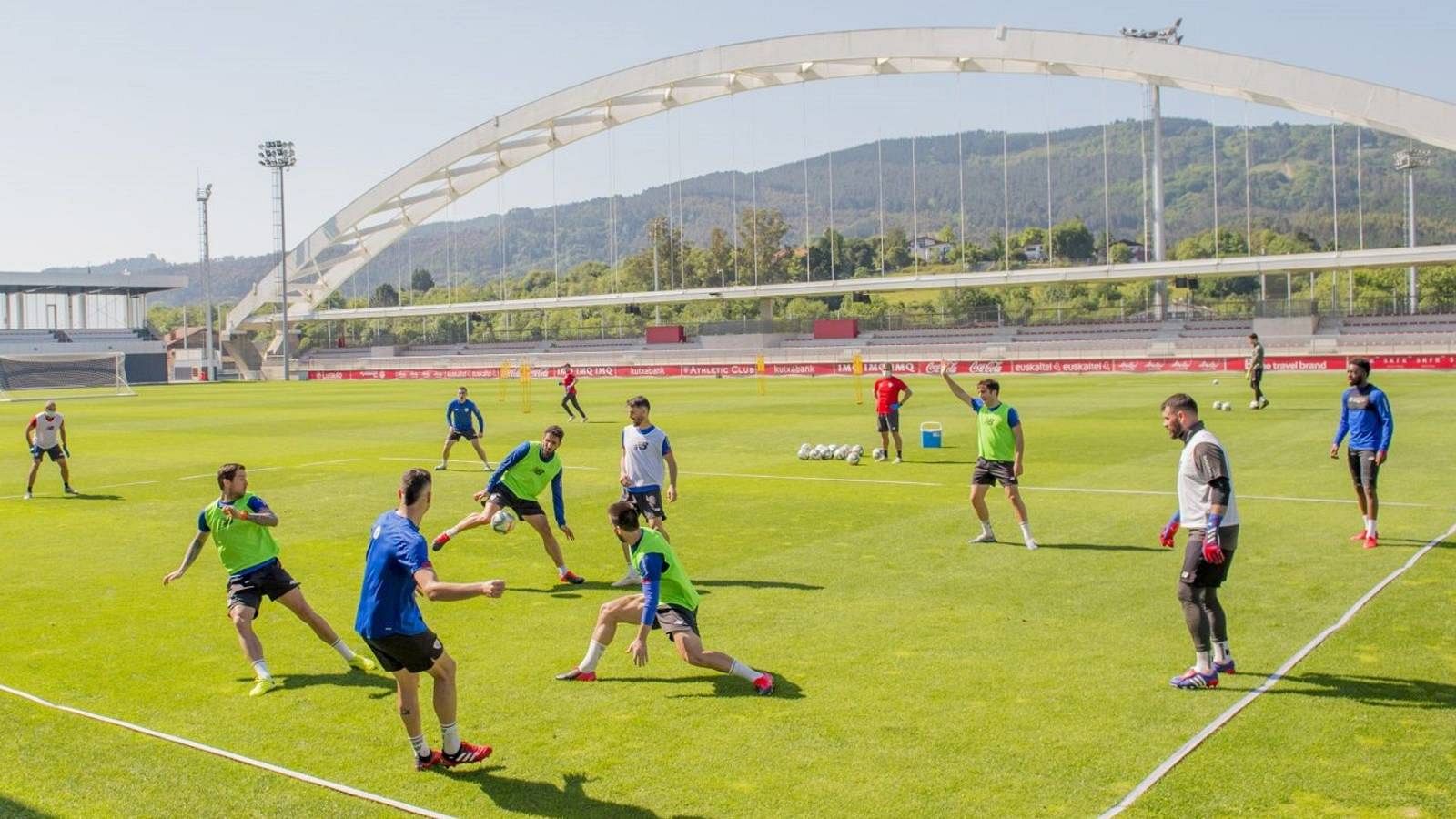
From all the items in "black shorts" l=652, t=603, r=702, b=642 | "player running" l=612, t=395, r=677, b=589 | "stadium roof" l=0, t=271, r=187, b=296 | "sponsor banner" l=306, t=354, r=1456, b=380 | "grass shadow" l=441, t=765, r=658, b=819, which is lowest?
"grass shadow" l=441, t=765, r=658, b=819

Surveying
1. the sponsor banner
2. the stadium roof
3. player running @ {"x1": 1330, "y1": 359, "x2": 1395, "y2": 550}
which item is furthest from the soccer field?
the stadium roof

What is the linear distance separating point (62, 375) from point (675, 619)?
9219 centimetres

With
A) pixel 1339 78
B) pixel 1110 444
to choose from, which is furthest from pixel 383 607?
pixel 1339 78

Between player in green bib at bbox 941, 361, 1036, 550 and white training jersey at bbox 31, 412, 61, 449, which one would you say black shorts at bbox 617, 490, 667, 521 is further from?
white training jersey at bbox 31, 412, 61, 449

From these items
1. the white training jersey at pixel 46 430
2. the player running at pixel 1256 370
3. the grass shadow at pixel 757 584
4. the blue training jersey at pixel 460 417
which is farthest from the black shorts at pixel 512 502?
the player running at pixel 1256 370

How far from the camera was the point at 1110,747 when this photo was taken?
7.50 metres

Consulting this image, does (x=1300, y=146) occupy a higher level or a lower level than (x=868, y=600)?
higher

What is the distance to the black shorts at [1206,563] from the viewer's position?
879 centimetres

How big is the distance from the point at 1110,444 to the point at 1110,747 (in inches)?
767

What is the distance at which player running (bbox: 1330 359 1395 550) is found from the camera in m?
13.9

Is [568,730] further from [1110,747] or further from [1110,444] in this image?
[1110,444]

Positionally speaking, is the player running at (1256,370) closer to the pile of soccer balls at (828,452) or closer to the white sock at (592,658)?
the pile of soccer balls at (828,452)

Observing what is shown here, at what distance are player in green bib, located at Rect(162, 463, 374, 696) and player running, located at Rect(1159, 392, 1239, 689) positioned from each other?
665 cm

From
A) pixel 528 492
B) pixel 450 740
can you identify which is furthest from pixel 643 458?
pixel 450 740
